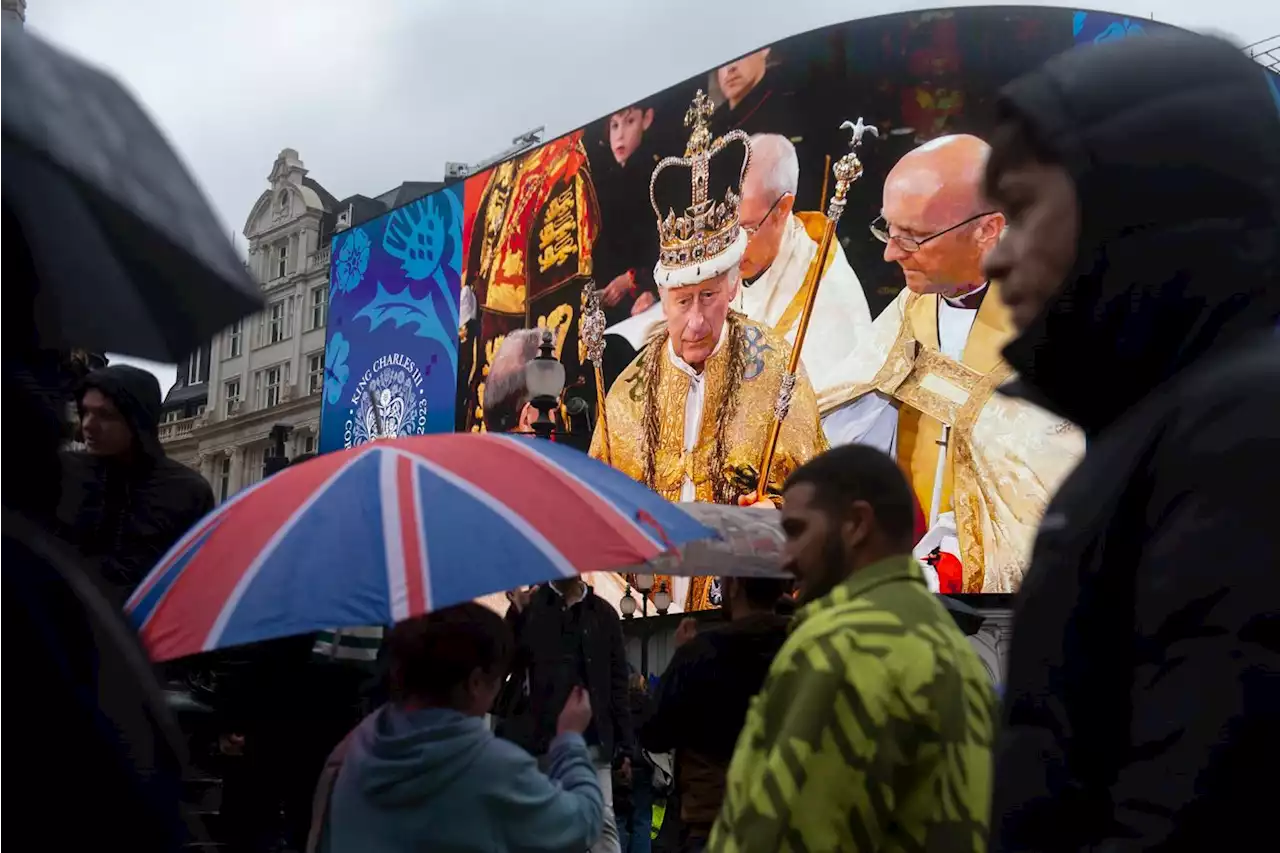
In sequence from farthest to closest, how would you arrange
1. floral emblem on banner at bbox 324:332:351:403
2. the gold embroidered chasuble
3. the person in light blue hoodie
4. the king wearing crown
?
floral emblem on banner at bbox 324:332:351:403
the king wearing crown
the gold embroidered chasuble
the person in light blue hoodie

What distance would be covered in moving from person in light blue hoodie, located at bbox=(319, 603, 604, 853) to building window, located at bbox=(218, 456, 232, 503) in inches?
1887

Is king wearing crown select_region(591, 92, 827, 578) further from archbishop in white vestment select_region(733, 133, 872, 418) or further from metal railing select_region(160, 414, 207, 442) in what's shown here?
metal railing select_region(160, 414, 207, 442)

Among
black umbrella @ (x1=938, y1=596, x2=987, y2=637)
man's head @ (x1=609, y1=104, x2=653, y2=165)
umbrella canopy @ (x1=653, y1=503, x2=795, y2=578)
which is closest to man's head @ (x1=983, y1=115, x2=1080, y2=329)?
umbrella canopy @ (x1=653, y1=503, x2=795, y2=578)

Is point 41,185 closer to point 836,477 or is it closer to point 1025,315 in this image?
point 1025,315

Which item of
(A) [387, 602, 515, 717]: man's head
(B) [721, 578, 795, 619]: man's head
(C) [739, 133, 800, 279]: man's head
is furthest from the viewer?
(C) [739, 133, 800, 279]: man's head

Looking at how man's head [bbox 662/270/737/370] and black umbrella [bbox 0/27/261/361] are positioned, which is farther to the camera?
man's head [bbox 662/270/737/370]

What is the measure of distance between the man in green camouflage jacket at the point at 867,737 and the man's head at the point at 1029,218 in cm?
94

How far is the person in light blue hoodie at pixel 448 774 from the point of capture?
304 cm

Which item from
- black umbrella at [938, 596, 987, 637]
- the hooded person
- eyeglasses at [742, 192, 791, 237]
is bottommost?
black umbrella at [938, 596, 987, 637]

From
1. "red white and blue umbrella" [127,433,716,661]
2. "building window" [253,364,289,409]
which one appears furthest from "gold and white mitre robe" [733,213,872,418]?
"building window" [253,364,289,409]

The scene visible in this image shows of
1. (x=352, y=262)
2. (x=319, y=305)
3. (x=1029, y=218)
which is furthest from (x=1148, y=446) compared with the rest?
(x=319, y=305)

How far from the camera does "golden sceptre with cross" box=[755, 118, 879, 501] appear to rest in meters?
23.6

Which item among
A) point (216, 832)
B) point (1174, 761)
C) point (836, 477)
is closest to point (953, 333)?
point (216, 832)

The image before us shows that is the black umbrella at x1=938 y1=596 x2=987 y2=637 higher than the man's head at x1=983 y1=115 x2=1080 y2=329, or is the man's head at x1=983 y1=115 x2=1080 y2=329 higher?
the man's head at x1=983 y1=115 x2=1080 y2=329
